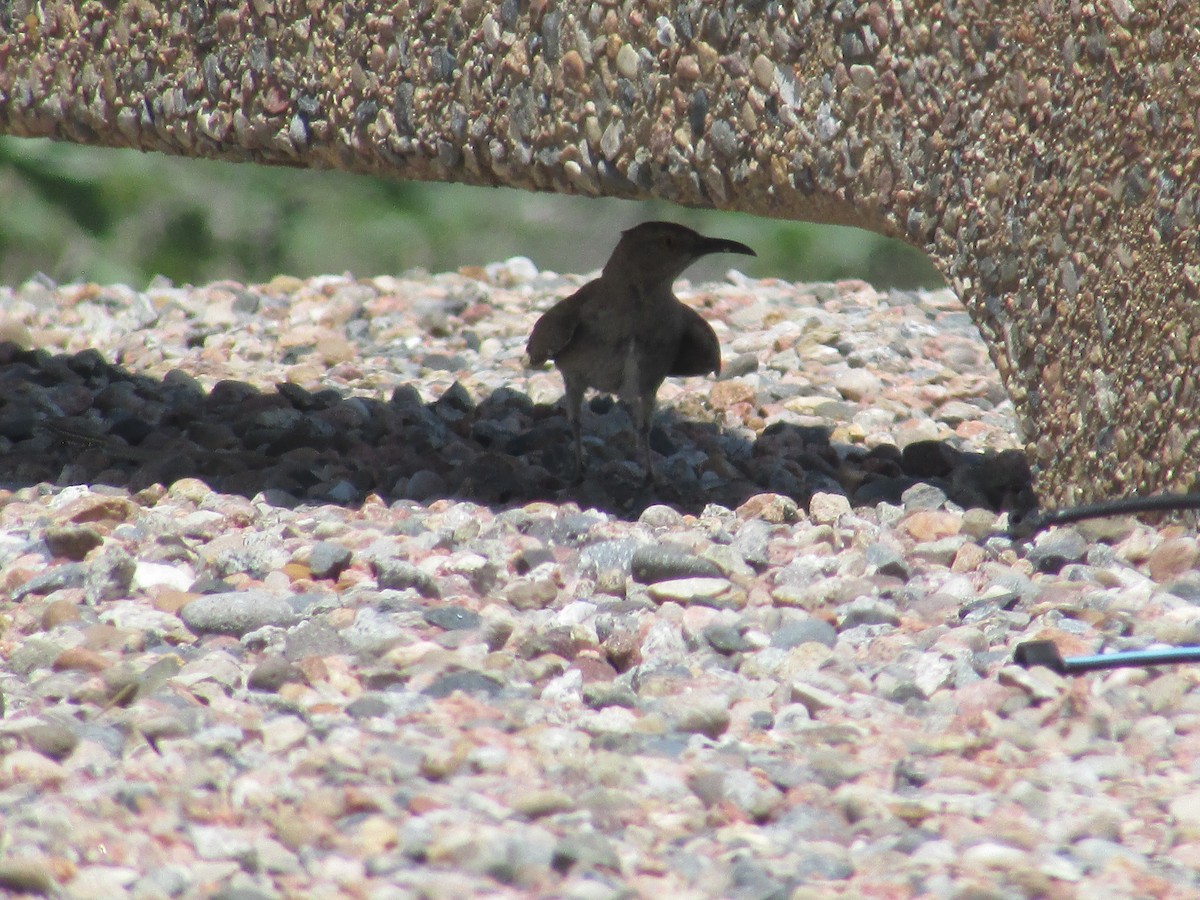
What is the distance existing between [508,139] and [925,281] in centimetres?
639

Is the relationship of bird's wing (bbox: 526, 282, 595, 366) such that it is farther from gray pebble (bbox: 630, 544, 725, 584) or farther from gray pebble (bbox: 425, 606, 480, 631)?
gray pebble (bbox: 425, 606, 480, 631)

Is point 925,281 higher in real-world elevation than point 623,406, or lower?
higher

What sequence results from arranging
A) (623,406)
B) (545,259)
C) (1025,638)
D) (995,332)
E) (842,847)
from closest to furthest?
(842,847)
(1025,638)
(995,332)
(623,406)
(545,259)

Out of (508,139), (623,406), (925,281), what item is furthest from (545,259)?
(508,139)

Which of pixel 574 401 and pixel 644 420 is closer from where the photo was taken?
pixel 644 420

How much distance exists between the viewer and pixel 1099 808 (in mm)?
2543

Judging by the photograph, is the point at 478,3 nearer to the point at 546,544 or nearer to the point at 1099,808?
the point at 546,544

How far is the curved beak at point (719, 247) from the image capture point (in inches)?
203

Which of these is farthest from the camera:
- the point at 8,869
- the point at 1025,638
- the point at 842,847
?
the point at 1025,638

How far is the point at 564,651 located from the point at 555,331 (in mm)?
2223

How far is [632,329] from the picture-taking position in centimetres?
530

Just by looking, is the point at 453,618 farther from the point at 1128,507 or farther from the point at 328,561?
the point at 1128,507

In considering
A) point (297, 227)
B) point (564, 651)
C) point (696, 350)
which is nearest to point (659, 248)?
point (696, 350)

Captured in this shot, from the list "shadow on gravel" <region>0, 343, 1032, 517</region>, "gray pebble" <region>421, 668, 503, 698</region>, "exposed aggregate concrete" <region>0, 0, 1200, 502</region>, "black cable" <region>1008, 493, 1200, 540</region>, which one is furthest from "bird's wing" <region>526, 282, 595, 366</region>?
"gray pebble" <region>421, 668, 503, 698</region>
